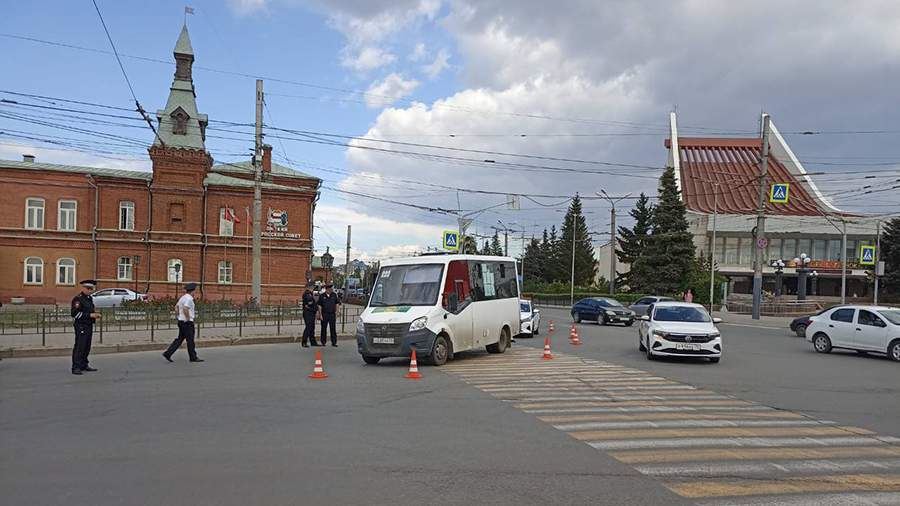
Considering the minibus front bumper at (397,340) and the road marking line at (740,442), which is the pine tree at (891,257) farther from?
the road marking line at (740,442)

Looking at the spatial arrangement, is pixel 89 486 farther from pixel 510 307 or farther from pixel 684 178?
pixel 684 178

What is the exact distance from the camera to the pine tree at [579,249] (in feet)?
305

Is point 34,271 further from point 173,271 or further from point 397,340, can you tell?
point 397,340

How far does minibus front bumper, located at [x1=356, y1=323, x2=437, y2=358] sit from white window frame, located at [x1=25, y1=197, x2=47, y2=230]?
46734 mm

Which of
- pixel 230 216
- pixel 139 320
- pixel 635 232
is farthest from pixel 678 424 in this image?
pixel 635 232

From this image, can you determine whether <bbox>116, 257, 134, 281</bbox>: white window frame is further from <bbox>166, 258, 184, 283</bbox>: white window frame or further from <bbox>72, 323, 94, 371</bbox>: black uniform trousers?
<bbox>72, 323, 94, 371</bbox>: black uniform trousers

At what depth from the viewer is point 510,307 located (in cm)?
2050

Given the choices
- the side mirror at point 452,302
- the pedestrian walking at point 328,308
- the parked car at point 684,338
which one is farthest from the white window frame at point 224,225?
the parked car at point 684,338

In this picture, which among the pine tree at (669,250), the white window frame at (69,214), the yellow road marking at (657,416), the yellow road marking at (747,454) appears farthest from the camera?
the pine tree at (669,250)

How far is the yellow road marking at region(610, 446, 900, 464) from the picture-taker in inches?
299

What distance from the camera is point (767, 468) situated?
7.28 metres

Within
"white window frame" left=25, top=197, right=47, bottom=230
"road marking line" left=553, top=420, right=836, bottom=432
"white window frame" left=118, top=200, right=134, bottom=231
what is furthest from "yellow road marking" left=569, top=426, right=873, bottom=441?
"white window frame" left=25, top=197, right=47, bottom=230

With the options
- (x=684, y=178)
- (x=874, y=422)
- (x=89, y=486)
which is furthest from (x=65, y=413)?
(x=684, y=178)

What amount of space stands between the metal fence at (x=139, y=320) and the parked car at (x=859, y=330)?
710 inches
